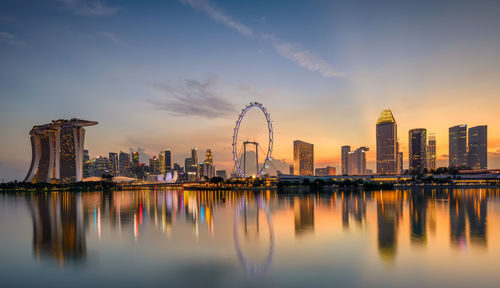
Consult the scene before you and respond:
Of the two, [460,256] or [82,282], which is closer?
[82,282]

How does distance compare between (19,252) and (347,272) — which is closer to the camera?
(347,272)

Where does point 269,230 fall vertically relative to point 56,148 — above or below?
below

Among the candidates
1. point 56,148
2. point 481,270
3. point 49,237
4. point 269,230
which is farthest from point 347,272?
point 56,148

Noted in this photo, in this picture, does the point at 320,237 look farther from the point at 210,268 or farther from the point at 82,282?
the point at 82,282

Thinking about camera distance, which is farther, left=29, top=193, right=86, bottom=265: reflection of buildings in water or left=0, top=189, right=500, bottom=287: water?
left=29, top=193, right=86, bottom=265: reflection of buildings in water

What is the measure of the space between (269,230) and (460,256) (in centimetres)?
1732

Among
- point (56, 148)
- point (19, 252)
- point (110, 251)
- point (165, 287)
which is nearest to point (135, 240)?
point (110, 251)

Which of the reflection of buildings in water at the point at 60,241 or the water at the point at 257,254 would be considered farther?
the reflection of buildings in water at the point at 60,241

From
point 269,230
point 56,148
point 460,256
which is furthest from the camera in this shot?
point 56,148

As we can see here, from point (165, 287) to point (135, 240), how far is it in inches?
557

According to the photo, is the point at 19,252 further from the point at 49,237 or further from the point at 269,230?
the point at 269,230

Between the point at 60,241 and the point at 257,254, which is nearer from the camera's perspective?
the point at 257,254

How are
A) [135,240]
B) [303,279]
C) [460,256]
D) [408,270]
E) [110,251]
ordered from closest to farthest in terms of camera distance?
[303,279] → [408,270] → [460,256] → [110,251] → [135,240]

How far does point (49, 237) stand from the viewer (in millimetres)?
30828
